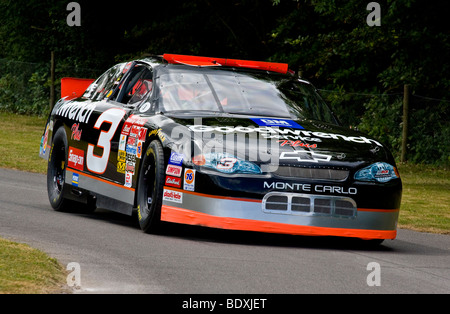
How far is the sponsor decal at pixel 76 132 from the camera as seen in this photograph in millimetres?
10603

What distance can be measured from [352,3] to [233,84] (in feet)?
38.7

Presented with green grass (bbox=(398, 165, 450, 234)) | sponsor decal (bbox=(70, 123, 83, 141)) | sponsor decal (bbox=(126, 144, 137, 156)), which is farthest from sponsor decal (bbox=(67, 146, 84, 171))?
green grass (bbox=(398, 165, 450, 234))

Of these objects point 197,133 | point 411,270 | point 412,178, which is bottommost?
point 412,178

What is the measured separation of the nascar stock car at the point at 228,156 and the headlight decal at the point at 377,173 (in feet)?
0.04

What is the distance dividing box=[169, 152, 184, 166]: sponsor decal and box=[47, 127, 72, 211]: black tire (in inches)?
105

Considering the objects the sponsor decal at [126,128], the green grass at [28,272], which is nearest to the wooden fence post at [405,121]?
the sponsor decal at [126,128]

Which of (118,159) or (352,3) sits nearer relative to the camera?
(118,159)

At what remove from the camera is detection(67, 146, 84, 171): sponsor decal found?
1048 centimetres

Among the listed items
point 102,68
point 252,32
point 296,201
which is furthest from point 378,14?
point 102,68

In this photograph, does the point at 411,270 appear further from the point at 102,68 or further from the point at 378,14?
the point at 102,68
